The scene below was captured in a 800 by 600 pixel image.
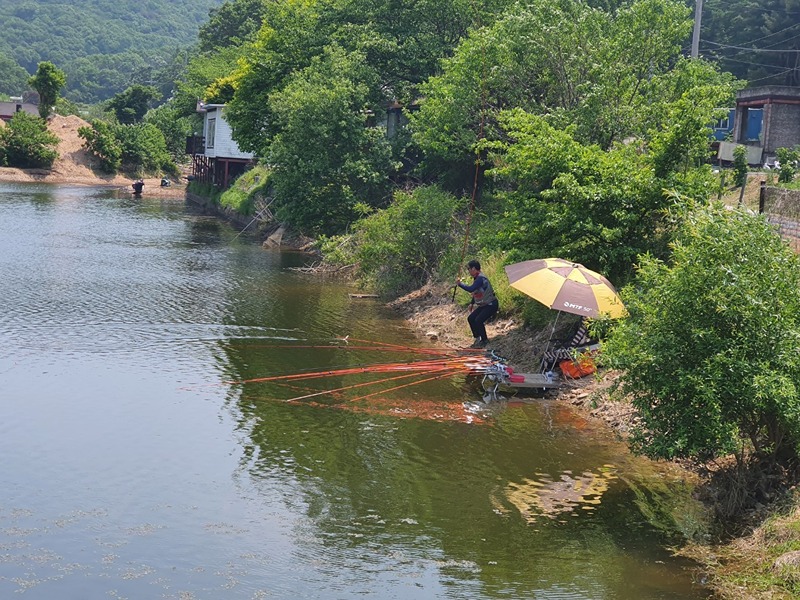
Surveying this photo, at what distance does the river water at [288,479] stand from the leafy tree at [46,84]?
210 feet

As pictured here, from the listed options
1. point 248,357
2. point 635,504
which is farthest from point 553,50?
point 635,504

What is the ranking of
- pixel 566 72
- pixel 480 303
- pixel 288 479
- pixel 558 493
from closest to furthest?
1. pixel 558 493
2. pixel 288 479
3. pixel 480 303
4. pixel 566 72

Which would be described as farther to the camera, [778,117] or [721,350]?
[778,117]

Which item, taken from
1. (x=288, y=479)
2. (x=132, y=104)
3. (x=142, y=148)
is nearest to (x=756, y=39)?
(x=288, y=479)

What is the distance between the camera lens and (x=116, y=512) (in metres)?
12.0

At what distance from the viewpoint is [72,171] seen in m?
79.9

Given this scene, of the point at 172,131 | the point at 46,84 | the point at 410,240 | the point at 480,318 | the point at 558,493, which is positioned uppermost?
the point at 46,84

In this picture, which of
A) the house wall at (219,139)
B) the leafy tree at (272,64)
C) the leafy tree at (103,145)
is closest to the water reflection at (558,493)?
the leafy tree at (272,64)

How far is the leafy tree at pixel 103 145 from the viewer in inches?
3184

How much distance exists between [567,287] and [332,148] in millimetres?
20794

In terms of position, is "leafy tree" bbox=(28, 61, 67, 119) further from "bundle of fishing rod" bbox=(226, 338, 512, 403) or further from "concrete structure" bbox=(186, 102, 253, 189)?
"bundle of fishing rod" bbox=(226, 338, 512, 403)

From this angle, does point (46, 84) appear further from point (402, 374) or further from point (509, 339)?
point (402, 374)

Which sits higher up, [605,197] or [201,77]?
[201,77]

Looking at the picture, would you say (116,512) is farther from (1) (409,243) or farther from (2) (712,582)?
(1) (409,243)
